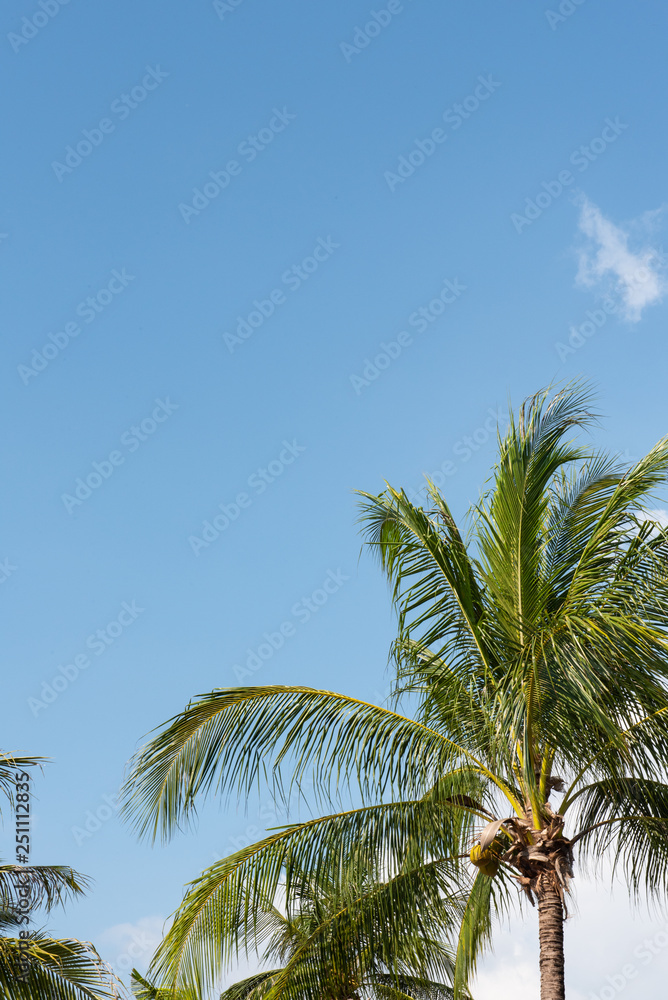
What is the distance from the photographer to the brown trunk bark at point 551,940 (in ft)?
26.9

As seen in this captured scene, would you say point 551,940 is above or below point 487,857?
below

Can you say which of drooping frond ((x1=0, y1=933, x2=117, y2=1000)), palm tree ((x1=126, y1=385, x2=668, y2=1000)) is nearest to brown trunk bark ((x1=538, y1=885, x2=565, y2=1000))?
palm tree ((x1=126, y1=385, x2=668, y2=1000))

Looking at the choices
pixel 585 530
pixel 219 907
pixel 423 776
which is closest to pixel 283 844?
pixel 219 907

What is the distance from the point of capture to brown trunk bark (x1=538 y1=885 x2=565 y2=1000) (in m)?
8.19

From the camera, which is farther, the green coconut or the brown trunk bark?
the brown trunk bark

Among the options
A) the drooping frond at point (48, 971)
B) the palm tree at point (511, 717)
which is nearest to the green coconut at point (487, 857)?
the palm tree at point (511, 717)

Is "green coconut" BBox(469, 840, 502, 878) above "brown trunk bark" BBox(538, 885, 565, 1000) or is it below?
above

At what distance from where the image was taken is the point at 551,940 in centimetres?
820

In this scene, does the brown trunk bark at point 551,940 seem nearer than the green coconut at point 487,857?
No

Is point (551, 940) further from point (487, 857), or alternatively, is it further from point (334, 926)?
point (334, 926)

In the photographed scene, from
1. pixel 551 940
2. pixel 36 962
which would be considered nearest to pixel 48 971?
pixel 36 962

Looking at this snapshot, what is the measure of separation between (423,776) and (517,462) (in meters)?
2.73

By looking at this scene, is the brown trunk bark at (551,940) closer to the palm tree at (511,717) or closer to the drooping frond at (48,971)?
the palm tree at (511,717)

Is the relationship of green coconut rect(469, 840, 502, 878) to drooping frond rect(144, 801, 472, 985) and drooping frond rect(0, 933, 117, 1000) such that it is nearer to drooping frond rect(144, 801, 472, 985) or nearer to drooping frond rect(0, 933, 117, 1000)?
drooping frond rect(144, 801, 472, 985)
